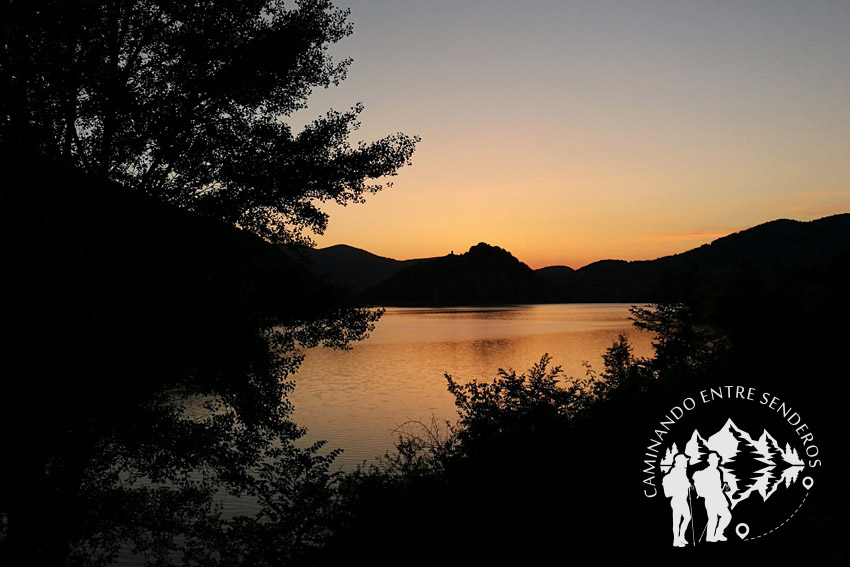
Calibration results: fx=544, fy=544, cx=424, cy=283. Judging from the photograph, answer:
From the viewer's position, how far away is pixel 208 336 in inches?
391

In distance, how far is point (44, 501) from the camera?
9.25 metres

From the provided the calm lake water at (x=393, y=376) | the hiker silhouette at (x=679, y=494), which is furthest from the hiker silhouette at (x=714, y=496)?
the calm lake water at (x=393, y=376)

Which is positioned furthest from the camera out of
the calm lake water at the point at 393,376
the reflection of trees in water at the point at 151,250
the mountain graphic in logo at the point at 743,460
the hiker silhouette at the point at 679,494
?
the calm lake water at the point at 393,376

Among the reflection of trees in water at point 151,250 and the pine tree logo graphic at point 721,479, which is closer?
the reflection of trees in water at point 151,250

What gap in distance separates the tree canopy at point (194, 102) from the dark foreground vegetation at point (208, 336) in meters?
0.04

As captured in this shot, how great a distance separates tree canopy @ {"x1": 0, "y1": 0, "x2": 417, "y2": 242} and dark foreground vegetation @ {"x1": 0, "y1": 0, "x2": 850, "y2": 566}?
0.04 metres

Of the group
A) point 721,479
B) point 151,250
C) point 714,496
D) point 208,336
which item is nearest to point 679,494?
point 714,496

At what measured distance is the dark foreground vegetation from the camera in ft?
29.1

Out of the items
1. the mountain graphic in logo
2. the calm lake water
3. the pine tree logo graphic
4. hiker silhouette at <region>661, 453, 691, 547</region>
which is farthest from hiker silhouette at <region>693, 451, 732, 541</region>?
the calm lake water

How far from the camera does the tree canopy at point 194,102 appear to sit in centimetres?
922

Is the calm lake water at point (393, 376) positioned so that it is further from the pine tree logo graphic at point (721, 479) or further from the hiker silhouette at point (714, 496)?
the hiker silhouette at point (714, 496)

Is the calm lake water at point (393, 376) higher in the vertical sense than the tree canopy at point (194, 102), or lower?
lower

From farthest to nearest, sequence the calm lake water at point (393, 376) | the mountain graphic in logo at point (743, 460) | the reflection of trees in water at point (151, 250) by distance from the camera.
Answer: the calm lake water at point (393, 376)
the mountain graphic in logo at point (743, 460)
the reflection of trees in water at point (151, 250)

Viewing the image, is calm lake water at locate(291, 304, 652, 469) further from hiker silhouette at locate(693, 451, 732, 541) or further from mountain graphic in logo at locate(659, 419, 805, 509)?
hiker silhouette at locate(693, 451, 732, 541)
